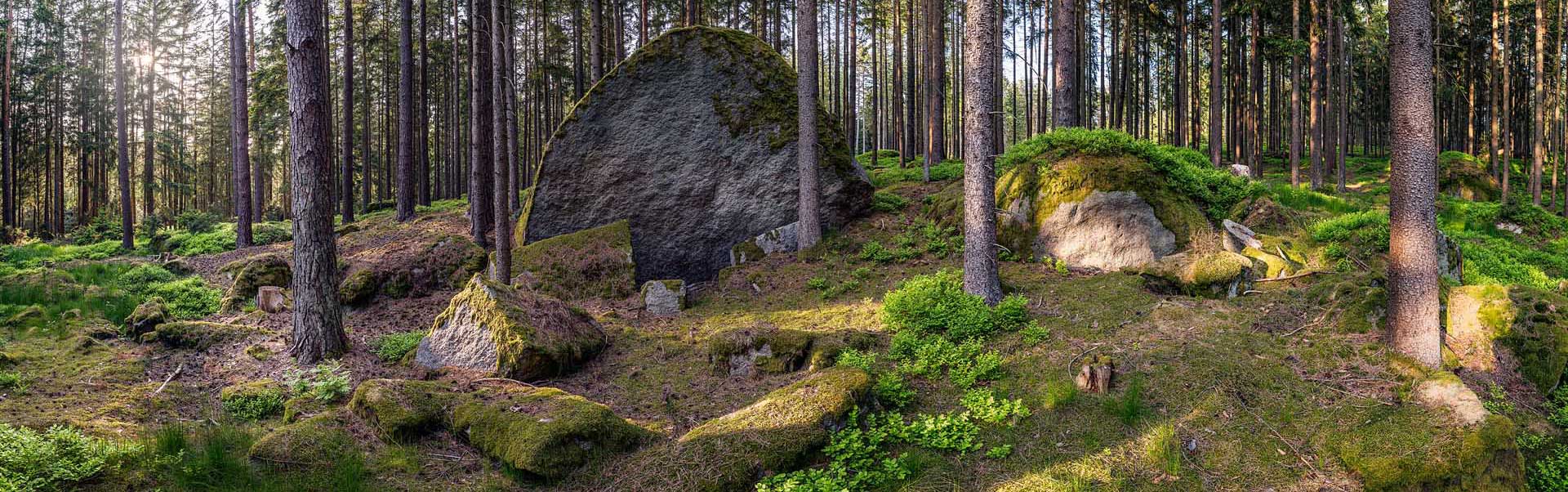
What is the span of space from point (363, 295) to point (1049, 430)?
35.0 feet

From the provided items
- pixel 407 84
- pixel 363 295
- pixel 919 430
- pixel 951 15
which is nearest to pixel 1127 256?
pixel 919 430

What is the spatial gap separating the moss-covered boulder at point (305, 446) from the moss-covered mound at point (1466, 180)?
33.6m

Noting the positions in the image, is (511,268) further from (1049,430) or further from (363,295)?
(1049,430)

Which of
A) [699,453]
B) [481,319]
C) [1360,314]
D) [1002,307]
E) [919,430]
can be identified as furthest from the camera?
[481,319]

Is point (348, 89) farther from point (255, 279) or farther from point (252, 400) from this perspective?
point (252, 400)

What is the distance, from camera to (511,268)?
1171 cm

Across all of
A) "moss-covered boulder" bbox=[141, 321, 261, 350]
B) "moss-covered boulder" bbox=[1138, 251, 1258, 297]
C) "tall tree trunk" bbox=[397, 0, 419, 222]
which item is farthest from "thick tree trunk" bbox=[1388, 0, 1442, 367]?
"tall tree trunk" bbox=[397, 0, 419, 222]

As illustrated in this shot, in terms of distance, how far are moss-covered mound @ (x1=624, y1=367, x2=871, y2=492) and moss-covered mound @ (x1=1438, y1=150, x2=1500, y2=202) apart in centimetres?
3002

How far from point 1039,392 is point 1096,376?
524mm

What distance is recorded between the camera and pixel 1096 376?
611cm

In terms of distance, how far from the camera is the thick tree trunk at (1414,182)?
5.58m

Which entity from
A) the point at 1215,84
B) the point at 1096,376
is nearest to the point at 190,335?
the point at 1096,376

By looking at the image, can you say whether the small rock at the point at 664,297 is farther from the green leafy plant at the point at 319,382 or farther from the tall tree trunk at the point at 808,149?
the green leafy plant at the point at 319,382

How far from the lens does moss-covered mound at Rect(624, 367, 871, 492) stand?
5.19 meters
